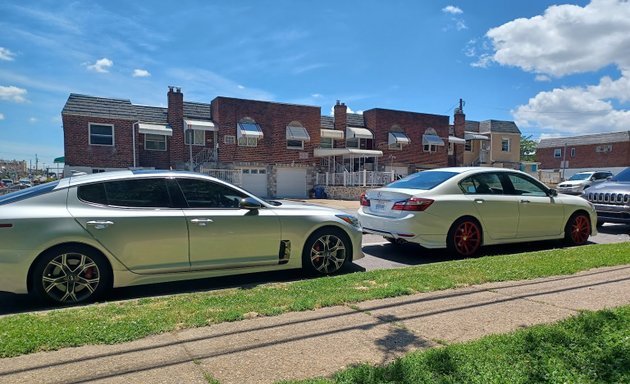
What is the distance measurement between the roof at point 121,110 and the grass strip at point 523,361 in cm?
2700

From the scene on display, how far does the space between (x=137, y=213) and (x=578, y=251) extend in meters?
6.74

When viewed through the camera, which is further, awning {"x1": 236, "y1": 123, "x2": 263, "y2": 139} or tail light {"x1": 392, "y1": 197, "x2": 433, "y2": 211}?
awning {"x1": 236, "y1": 123, "x2": 263, "y2": 139}

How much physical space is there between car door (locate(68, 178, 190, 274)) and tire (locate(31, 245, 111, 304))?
0.21 meters

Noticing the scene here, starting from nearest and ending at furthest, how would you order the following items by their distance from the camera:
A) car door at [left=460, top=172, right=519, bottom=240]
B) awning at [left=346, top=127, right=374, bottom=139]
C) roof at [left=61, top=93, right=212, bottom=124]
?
1. car door at [left=460, top=172, right=519, bottom=240]
2. roof at [left=61, top=93, right=212, bottom=124]
3. awning at [left=346, top=127, right=374, bottom=139]

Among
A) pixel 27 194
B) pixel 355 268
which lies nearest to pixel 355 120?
pixel 355 268

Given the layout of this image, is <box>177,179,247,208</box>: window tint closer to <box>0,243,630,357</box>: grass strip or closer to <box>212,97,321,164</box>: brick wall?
<box>0,243,630,357</box>: grass strip

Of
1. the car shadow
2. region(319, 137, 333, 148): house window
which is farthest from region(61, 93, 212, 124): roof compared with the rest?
the car shadow

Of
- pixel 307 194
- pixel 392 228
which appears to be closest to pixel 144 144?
pixel 307 194

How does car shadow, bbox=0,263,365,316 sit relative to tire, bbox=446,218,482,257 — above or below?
below

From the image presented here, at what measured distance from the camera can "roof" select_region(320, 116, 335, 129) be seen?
109ft

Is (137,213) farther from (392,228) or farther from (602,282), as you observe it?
(602,282)

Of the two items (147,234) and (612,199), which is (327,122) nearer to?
(612,199)

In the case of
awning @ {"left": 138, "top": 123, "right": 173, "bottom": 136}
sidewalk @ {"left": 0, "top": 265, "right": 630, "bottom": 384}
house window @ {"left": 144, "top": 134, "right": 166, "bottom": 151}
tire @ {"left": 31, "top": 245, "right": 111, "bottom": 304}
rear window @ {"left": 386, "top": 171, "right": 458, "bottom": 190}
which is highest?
awning @ {"left": 138, "top": 123, "right": 173, "bottom": 136}

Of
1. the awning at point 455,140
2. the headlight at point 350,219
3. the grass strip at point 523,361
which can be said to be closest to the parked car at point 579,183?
the awning at point 455,140
